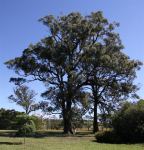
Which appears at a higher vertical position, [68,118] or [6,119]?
[6,119]

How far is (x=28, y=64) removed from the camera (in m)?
52.2

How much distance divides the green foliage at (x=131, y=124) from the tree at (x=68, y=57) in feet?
43.4

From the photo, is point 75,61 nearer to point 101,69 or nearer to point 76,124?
point 101,69

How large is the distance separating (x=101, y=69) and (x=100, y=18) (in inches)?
256

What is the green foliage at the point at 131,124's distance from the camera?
3539 centimetres

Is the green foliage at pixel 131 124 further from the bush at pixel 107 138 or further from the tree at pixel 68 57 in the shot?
the tree at pixel 68 57

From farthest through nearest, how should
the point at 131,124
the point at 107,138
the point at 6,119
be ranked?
the point at 6,119, the point at 131,124, the point at 107,138

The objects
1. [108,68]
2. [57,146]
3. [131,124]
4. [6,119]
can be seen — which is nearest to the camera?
[57,146]

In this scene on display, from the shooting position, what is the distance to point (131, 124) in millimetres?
36000

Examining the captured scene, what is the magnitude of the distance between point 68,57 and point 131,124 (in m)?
17.5

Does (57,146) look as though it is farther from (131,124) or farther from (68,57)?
(68,57)

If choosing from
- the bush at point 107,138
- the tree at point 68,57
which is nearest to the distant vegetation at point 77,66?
the tree at point 68,57

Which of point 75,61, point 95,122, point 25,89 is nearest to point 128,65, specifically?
point 75,61

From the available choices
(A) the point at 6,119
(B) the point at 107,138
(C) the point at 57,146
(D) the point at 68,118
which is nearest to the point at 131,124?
(B) the point at 107,138
